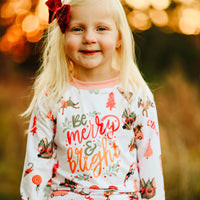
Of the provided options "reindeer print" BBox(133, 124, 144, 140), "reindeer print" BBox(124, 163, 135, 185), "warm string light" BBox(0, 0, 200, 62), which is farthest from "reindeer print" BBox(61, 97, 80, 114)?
"warm string light" BBox(0, 0, 200, 62)

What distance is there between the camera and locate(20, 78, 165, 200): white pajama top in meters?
2.13

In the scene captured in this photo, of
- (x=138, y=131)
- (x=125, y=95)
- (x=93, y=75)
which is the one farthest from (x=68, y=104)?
(x=138, y=131)

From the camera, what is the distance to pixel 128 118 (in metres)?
2.22

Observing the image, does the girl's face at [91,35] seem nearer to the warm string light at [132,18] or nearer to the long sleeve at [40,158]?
the long sleeve at [40,158]

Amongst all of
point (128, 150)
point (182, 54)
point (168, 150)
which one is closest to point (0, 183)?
point (168, 150)

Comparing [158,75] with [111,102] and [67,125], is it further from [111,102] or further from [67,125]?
[67,125]

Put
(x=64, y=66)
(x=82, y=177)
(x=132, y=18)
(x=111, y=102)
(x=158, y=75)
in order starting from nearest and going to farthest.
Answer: (x=82, y=177) < (x=111, y=102) < (x=64, y=66) < (x=132, y=18) < (x=158, y=75)

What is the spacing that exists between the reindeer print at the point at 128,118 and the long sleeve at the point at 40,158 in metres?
0.43

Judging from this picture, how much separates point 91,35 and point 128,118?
545 millimetres

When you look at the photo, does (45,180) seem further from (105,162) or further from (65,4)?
(65,4)

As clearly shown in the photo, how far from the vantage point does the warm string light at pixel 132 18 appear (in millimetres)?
7914

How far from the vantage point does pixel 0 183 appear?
5.02m

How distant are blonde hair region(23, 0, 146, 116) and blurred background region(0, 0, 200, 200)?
309 mm

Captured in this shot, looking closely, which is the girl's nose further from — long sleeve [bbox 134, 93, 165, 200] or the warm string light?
the warm string light
